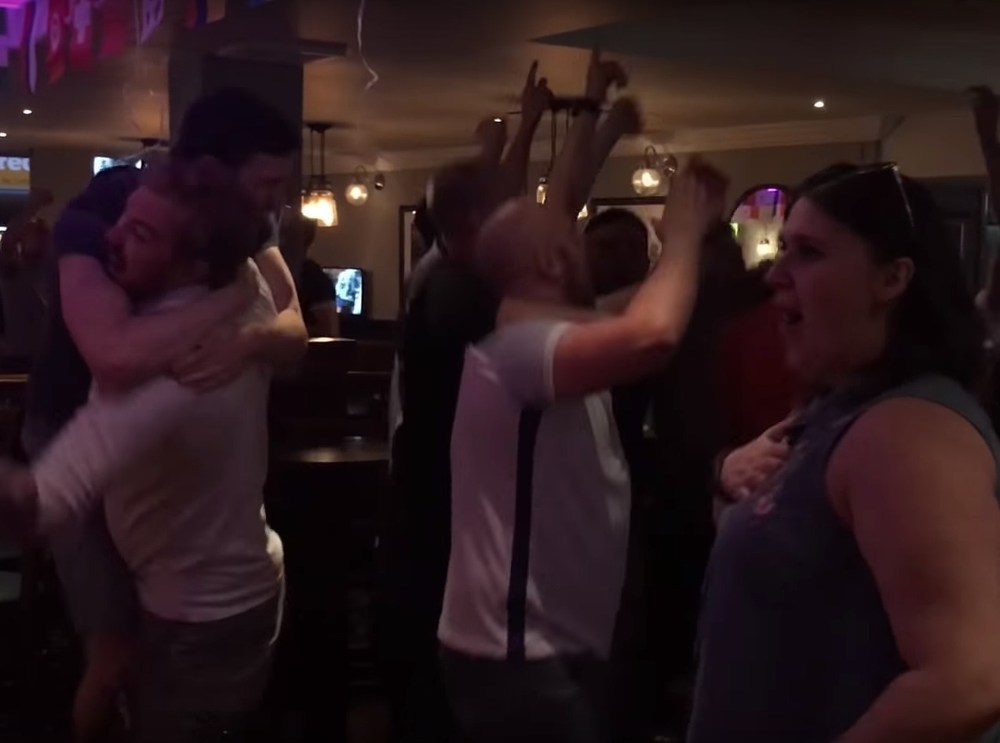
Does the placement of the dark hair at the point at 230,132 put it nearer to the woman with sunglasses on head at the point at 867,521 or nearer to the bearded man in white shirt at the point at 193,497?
the bearded man in white shirt at the point at 193,497

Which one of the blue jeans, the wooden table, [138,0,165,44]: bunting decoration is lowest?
the wooden table

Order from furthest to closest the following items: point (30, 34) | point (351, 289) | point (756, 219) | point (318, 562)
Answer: point (351, 289) → point (756, 219) → point (30, 34) → point (318, 562)

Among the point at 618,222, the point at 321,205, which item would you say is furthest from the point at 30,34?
the point at 321,205

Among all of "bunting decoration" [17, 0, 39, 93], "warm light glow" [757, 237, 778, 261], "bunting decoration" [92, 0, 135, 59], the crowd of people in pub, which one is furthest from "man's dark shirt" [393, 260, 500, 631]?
"warm light glow" [757, 237, 778, 261]

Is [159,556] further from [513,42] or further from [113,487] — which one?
[513,42]

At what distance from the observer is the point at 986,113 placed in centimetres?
241

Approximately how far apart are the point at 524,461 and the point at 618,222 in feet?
4.77

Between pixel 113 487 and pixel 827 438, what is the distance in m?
0.86

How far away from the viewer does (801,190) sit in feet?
4.10

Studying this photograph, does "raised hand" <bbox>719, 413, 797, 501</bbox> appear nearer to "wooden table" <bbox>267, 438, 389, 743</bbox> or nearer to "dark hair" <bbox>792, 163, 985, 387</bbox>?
"dark hair" <bbox>792, 163, 985, 387</bbox>

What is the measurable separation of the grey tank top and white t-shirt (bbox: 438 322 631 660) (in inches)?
14.2

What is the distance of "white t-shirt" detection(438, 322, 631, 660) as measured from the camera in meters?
1.54

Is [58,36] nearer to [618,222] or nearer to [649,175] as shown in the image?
[618,222]

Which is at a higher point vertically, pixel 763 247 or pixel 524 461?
pixel 763 247
